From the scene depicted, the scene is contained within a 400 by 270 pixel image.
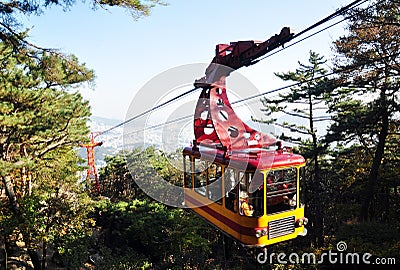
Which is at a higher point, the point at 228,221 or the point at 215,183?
the point at 215,183

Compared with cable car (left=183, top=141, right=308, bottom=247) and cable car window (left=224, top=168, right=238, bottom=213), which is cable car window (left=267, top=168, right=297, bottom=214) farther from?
cable car window (left=224, top=168, right=238, bottom=213)

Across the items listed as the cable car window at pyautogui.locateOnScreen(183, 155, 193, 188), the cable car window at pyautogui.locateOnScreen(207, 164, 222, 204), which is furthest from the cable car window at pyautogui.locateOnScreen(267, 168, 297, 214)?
the cable car window at pyautogui.locateOnScreen(183, 155, 193, 188)

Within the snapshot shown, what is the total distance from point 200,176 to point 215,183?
725 millimetres

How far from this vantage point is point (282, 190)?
553 centimetres

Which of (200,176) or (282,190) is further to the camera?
(200,176)

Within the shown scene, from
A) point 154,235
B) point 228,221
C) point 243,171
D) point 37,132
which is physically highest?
point 37,132

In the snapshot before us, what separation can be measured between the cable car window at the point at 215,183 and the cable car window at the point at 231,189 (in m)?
0.22

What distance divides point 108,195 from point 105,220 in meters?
5.61

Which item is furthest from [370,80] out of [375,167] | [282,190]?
[282,190]

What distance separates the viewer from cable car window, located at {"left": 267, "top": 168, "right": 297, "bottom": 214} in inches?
210

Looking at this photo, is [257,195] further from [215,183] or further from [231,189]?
[215,183]

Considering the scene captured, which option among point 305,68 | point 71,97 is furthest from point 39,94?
point 305,68

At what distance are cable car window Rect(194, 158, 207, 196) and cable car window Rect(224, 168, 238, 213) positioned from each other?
0.84 meters

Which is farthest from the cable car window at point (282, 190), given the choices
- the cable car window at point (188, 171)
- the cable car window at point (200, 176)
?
the cable car window at point (188, 171)
